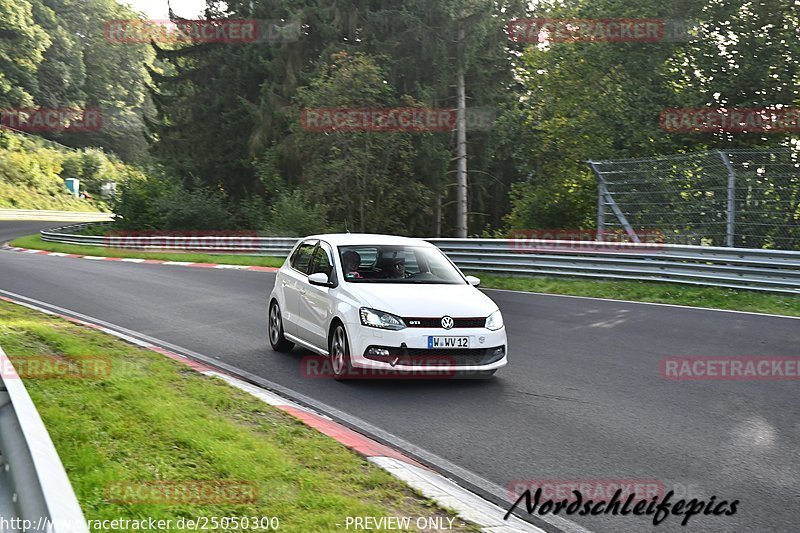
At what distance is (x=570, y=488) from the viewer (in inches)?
229

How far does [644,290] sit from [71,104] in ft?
288

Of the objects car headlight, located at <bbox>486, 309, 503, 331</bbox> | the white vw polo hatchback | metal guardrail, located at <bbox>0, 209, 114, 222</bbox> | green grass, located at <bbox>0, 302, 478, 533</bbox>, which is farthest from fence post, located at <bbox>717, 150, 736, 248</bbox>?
metal guardrail, located at <bbox>0, 209, 114, 222</bbox>

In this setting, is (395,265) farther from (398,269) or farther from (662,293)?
(662,293)

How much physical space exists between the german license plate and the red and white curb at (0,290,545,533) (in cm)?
147

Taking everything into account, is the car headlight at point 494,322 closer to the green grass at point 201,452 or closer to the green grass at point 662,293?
the green grass at point 201,452

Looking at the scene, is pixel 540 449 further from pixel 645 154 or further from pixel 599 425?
pixel 645 154

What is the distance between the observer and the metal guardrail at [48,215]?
6625cm

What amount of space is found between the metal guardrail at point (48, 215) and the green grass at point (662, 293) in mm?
48862

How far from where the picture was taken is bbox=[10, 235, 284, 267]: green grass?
99.5 ft

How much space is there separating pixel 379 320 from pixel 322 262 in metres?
1.83

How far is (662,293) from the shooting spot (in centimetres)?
1758

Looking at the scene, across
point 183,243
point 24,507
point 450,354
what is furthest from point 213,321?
point 183,243

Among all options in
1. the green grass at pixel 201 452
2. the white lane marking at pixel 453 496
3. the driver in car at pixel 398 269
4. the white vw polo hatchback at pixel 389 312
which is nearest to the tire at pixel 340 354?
the white vw polo hatchback at pixel 389 312

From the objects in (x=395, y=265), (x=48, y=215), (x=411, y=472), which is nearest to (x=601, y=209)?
(x=395, y=265)
